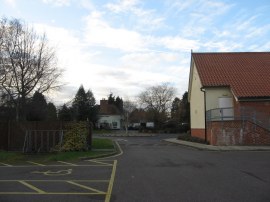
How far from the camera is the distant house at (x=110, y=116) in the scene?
322 feet

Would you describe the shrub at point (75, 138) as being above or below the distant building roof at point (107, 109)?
below

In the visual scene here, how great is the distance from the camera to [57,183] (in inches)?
456

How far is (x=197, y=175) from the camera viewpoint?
41.4ft

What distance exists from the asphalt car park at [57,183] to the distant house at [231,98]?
44.1 feet

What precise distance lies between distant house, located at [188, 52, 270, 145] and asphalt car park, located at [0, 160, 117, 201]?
1344cm

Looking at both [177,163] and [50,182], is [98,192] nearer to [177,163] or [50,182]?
[50,182]

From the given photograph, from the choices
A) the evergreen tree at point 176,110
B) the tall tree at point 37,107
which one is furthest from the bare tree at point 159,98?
the tall tree at point 37,107

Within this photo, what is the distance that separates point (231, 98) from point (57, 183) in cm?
2259

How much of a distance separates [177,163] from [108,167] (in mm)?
3036

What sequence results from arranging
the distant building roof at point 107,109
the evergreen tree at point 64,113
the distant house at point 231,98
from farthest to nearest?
the distant building roof at point 107,109
the evergreen tree at point 64,113
the distant house at point 231,98

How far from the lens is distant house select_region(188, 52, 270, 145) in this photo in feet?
86.7

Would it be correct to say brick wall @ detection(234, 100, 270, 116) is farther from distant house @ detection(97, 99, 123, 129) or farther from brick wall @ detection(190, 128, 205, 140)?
distant house @ detection(97, 99, 123, 129)

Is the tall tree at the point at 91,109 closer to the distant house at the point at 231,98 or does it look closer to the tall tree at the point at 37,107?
the tall tree at the point at 37,107

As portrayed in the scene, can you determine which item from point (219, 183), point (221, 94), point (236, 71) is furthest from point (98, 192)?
point (236, 71)
